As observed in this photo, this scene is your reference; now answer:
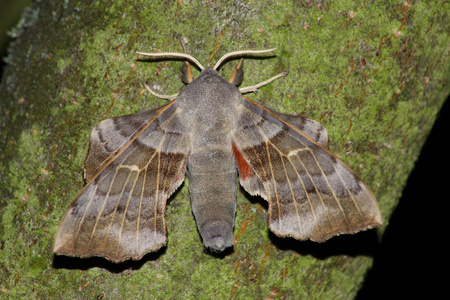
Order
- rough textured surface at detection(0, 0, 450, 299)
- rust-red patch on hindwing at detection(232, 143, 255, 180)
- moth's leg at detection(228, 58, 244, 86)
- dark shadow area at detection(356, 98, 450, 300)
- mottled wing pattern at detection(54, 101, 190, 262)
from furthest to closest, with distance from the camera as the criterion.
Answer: dark shadow area at detection(356, 98, 450, 300), rust-red patch on hindwing at detection(232, 143, 255, 180), moth's leg at detection(228, 58, 244, 86), rough textured surface at detection(0, 0, 450, 299), mottled wing pattern at detection(54, 101, 190, 262)

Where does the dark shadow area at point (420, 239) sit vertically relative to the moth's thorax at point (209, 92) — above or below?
below

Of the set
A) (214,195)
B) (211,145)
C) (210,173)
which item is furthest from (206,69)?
(214,195)

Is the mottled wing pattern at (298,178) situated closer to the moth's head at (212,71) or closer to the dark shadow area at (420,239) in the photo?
the moth's head at (212,71)

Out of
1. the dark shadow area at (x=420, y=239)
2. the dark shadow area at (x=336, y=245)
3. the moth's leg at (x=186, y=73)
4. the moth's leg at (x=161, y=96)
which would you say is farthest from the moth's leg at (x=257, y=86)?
the dark shadow area at (x=420, y=239)

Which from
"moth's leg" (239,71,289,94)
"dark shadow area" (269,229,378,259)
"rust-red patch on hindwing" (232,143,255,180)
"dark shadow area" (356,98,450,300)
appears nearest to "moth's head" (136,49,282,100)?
"moth's leg" (239,71,289,94)

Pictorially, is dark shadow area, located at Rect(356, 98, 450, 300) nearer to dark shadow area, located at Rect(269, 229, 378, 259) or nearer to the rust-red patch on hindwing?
dark shadow area, located at Rect(269, 229, 378, 259)

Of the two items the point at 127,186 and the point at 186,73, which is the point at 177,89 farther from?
the point at 127,186
